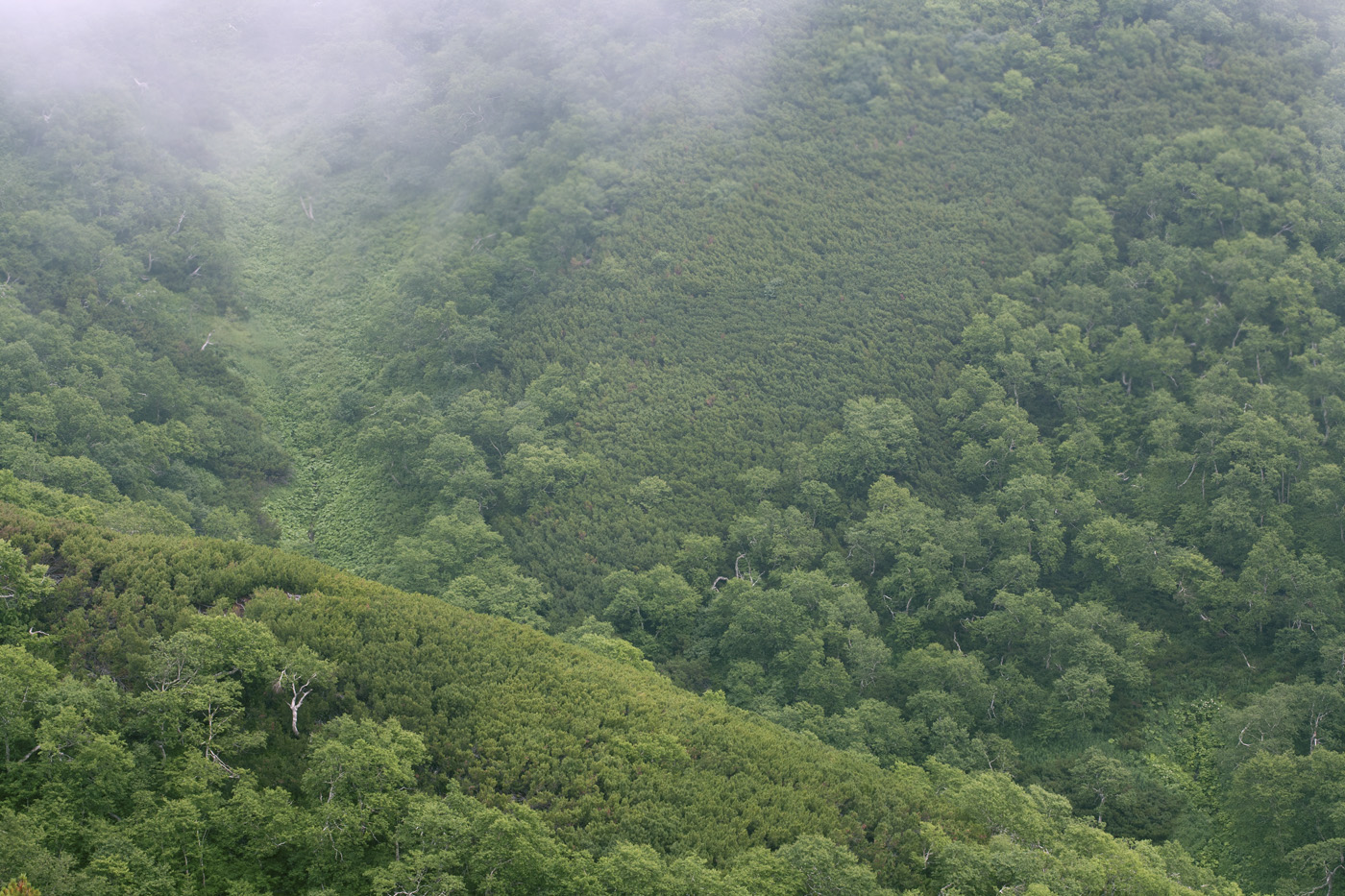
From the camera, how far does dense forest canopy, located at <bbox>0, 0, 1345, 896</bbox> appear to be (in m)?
31.7

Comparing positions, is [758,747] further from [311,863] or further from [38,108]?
[38,108]

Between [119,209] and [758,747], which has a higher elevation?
[119,209]

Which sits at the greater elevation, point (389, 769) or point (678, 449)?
point (678, 449)

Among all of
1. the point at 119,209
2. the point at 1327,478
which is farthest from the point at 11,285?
the point at 1327,478

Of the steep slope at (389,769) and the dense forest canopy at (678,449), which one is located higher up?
the dense forest canopy at (678,449)

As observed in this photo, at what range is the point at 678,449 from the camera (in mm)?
56688

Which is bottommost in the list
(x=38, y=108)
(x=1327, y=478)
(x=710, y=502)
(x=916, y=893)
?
(x=916, y=893)

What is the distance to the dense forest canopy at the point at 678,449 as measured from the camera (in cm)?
3172

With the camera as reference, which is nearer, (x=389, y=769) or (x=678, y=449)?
(x=389, y=769)

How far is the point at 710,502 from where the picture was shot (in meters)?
54.2

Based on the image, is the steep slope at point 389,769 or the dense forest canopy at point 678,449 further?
the dense forest canopy at point 678,449

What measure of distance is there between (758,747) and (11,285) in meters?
49.0

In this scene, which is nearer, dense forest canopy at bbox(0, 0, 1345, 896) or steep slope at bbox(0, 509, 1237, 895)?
steep slope at bbox(0, 509, 1237, 895)

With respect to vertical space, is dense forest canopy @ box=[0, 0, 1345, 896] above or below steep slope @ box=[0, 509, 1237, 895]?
above
